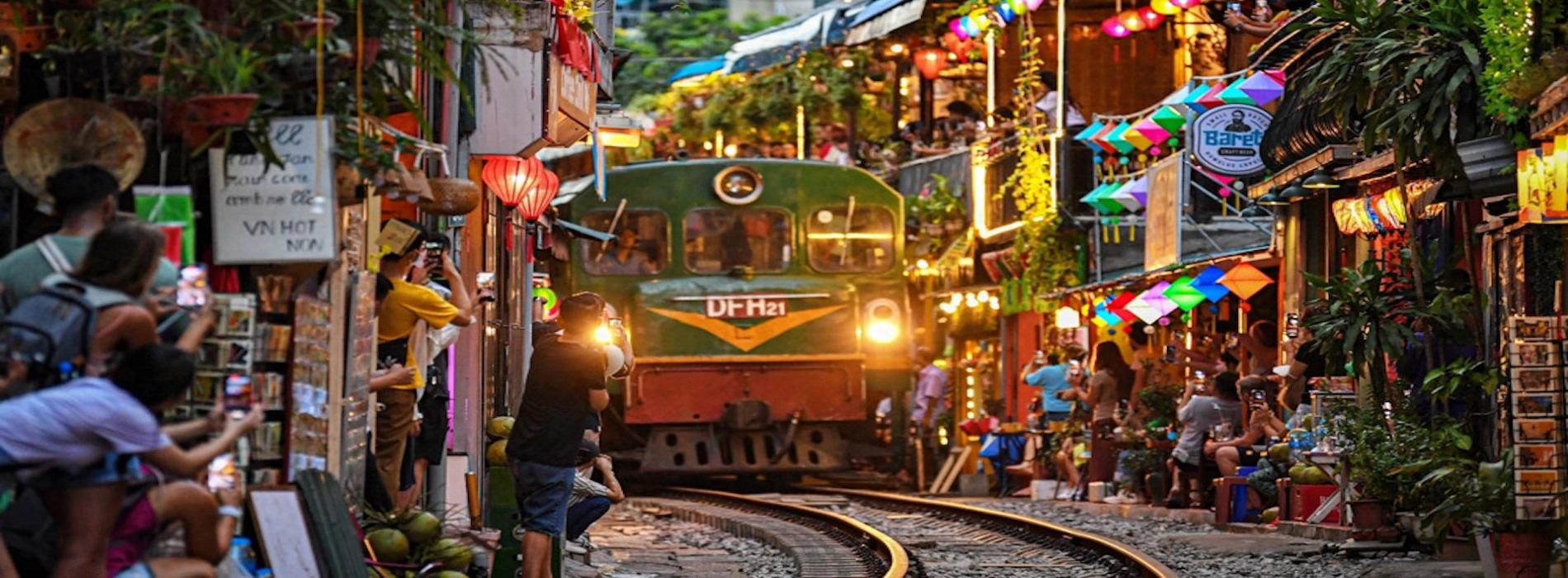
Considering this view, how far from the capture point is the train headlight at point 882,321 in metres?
22.1

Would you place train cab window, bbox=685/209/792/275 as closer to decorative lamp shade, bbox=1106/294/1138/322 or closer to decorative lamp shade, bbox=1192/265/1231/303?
decorative lamp shade, bbox=1106/294/1138/322

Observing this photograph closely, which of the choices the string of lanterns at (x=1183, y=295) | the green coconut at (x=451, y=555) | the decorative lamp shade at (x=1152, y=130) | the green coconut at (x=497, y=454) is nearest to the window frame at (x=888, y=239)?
the string of lanterns at (x=1183, y=295)

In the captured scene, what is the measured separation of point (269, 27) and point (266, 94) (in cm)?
19

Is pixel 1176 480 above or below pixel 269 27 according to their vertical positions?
below

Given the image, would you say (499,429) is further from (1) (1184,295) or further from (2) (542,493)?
(1) (1184,295)

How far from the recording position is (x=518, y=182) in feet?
47.1

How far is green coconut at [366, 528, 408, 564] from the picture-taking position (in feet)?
28.4

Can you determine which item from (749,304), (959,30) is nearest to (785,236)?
(749,304)

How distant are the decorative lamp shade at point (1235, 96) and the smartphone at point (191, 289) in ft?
42.8

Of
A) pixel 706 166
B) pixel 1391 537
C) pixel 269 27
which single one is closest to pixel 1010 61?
pixel 706 166

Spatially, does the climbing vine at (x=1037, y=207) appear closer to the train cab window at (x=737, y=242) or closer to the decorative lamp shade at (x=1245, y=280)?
the train cab window at (x=737, y=242)

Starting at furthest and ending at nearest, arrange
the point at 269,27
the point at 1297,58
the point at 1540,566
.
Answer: the point at 1297,58, the point at 1540,566, the point at 269,27

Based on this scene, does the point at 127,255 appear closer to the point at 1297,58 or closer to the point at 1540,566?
the point at 1540,566

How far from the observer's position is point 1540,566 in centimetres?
1028
